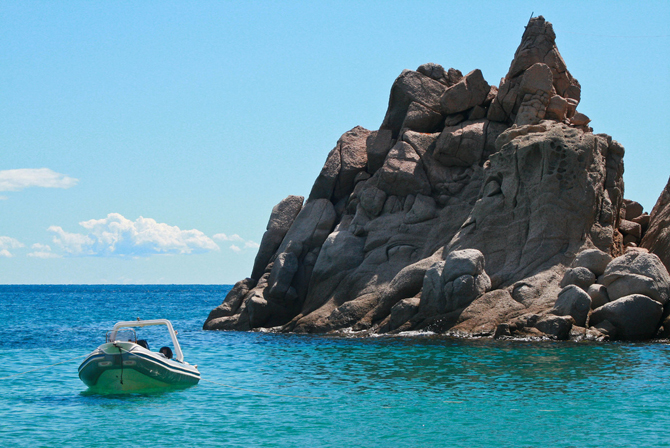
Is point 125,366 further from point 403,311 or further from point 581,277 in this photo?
point 581,277

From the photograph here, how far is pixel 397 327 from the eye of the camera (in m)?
38.4

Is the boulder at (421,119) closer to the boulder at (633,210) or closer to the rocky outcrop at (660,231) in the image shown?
the boulder at (633,210)

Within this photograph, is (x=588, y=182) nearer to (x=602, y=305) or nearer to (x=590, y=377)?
(x=602, y=305)

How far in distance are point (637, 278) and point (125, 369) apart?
23922 millimetres

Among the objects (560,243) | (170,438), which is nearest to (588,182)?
(560,243)

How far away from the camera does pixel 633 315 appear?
33.4 meters

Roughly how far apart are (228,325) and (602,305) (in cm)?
2538

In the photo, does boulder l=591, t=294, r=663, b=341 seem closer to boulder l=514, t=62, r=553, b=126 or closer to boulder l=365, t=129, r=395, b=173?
boulder l=514, t=62, r=553, b=126

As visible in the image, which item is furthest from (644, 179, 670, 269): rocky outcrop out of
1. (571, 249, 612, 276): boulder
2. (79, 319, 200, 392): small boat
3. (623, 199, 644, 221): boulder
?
(79, 319, 200, 392): small boat

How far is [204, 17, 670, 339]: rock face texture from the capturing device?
35.3m

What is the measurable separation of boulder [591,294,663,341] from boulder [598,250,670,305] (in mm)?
433

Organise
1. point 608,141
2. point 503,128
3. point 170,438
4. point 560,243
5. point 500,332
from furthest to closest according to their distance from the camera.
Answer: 1. point 503,128
2. point 608,141
3. point 560,243
4. point 500,332
5. point 170,438

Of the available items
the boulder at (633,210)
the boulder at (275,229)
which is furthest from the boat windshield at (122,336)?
the boulder at (633,210)

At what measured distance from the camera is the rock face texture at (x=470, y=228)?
3528 cm
